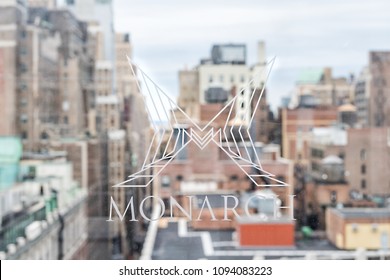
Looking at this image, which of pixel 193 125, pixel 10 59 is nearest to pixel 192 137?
pixel 193 125

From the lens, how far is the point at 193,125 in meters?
2.69

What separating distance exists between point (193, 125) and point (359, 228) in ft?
2.51

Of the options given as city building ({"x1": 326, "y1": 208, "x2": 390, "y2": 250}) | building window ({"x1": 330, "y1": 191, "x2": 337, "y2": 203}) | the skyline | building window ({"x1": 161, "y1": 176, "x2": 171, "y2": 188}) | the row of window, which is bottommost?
city building ({"x1": 326, "y1": 208, "x2": 390, "y2": 250})

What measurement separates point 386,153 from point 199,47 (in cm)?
84

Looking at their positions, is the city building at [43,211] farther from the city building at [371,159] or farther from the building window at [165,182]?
the city building at [371,159]

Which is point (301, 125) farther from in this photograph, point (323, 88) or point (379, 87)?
point (379, 87)

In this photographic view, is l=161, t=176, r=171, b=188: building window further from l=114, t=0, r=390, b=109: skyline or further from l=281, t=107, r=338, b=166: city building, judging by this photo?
l=281, t=107, r=338, b=166: city building

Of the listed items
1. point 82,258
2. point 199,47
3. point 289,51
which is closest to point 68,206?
point 82,258

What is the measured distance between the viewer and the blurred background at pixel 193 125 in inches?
106

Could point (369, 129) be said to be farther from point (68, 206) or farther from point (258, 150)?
point (68, 206)

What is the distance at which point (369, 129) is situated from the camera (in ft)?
8.90

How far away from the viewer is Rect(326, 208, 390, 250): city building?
271cm

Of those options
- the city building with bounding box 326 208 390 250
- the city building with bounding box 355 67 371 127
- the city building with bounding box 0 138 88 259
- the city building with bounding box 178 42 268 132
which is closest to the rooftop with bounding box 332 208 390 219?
the city building with bounding box 326 208 390 250

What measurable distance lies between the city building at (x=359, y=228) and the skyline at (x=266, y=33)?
1.69 ft
